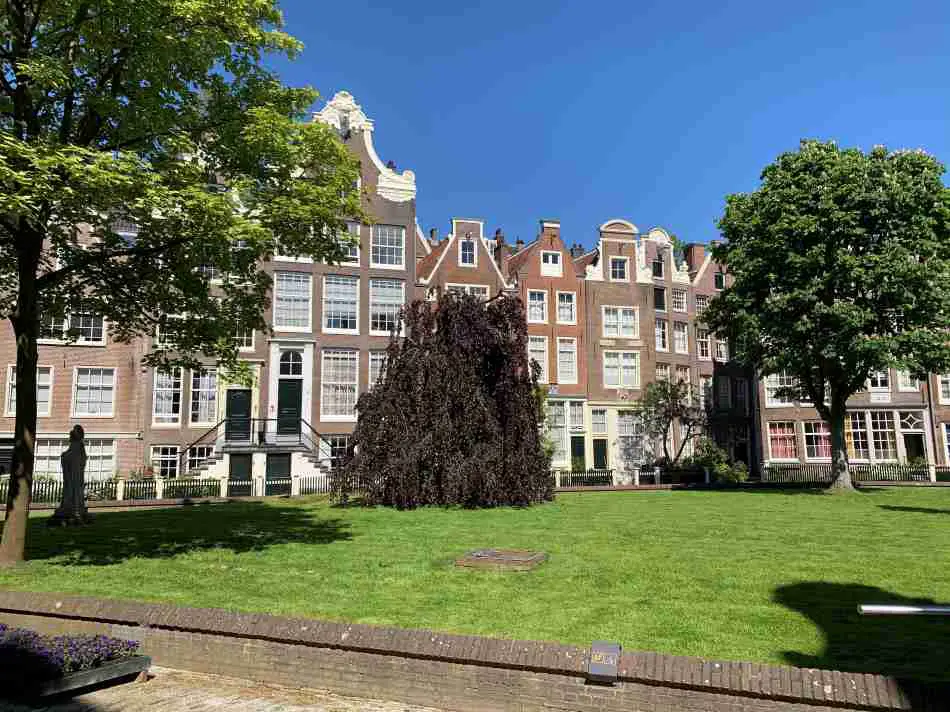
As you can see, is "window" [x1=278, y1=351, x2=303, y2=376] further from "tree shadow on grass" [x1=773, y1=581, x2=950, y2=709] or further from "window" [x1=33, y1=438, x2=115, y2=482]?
"tree shadow on grass" [x1=773, y1=581, x2=950, y2=709]

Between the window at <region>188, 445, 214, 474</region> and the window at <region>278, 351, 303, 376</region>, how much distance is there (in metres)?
4.74

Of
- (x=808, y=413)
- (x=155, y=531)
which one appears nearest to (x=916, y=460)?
(x=808, y=413)

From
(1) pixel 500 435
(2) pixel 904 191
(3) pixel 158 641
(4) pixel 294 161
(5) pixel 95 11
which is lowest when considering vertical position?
(3) pixel 158 641

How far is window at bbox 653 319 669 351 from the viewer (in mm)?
43094

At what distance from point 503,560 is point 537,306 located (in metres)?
30.5

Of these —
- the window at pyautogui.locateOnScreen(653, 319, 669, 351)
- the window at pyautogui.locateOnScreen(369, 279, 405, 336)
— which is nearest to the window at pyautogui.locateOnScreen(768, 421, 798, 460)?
the window at pyautogui.locateOnScreen(653, 319, 669, 351)

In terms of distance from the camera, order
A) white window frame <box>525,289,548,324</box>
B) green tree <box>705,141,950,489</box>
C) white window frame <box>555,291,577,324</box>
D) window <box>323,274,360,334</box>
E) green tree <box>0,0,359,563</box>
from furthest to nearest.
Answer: white window frame <box>555,291,577,324</box>, white window frame <box>525,289,548,324</box>, window <box>323,274,360,334</box>, green tree <box>705,141,950,489</box>, green tree <box>0,0,359,563</box>

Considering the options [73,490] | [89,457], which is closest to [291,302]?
[89,457]

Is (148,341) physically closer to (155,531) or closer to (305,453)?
(305,453)

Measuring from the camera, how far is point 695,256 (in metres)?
48.2

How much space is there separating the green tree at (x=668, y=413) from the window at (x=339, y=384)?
17.1 metres

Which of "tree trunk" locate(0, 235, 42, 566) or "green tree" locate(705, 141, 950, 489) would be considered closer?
"tree trunk" locate(0, 235, 42, 566)

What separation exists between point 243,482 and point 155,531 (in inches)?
460

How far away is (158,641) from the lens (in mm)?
7270
